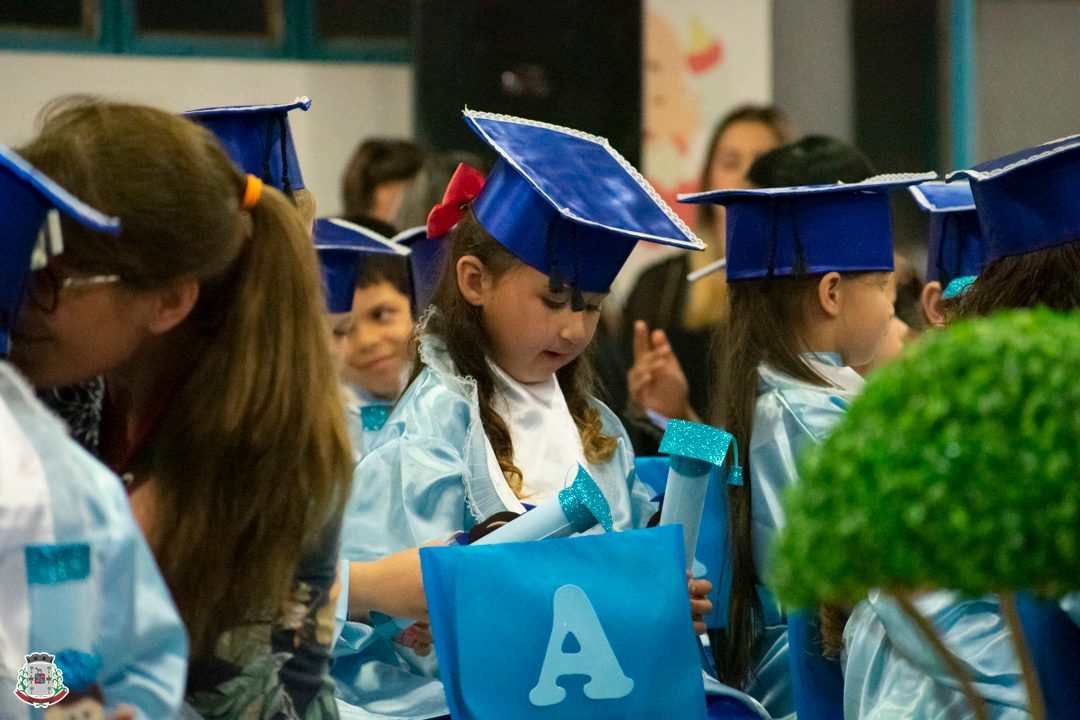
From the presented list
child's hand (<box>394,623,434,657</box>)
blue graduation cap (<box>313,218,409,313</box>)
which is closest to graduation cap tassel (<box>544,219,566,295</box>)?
child's hand (<box>394,623,434,657</box>)

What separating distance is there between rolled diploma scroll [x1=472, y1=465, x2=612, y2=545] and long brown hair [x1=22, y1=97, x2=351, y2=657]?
47 cm

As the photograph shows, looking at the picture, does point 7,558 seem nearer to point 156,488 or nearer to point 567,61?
point 156,488

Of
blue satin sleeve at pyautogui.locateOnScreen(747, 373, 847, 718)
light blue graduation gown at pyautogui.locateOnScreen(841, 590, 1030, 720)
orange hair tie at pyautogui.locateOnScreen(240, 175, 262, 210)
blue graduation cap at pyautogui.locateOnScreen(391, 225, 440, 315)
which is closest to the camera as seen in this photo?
orange hair tie at pyautogui.locateOnScreen(240, 175, 262, 210)

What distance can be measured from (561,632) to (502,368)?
2.41ft

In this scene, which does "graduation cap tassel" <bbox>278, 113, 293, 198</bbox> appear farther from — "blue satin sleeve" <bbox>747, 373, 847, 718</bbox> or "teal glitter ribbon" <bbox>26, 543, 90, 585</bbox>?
"teal glitter ribbon" <bbox>26, 543, 90, 585</bbox>

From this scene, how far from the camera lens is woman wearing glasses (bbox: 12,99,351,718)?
1.44m

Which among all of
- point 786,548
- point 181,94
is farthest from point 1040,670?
point 181,94

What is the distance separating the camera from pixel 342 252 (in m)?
3.14

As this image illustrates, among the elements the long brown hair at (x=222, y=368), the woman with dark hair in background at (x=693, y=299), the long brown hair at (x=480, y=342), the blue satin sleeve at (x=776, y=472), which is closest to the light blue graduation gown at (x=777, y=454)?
the blue satin sleeve at (x=776, y=472)

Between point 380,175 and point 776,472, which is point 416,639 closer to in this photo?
point 776,472

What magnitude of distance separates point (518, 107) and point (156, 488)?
13.4 feet

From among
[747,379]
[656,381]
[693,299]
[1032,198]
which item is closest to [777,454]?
[747,379]

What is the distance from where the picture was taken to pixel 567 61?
5445 millimetres

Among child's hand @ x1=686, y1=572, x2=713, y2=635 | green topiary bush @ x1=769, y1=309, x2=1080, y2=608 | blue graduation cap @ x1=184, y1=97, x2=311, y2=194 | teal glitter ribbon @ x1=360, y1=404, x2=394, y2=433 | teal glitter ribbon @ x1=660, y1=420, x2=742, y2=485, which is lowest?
child's hand @ x1=686, y1=572, x2=713, y2=635
